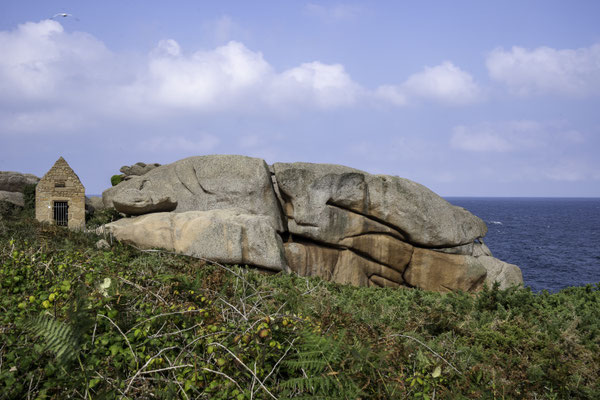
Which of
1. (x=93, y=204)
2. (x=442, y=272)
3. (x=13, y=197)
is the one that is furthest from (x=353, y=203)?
(x=13, y=197)

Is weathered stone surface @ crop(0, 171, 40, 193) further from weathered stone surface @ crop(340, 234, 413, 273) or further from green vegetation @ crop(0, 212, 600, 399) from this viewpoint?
green vegetation @ crop(0, 212, 600, 399)

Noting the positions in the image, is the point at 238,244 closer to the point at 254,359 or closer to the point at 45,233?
the point at 45,233

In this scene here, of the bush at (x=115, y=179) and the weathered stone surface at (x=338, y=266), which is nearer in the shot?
the weathered stone surface at (x=338, y=266)

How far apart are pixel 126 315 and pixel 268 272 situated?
9622 millimetres

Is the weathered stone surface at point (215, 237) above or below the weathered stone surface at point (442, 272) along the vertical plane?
above

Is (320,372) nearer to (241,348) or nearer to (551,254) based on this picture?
(241,348)

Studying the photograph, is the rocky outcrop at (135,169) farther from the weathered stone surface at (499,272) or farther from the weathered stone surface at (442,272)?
the weathered stone surface at (499,272)

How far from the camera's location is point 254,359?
4578 millimetres

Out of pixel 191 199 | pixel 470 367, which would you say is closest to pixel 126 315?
pixel 470 367

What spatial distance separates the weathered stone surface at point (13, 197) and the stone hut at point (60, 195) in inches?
121

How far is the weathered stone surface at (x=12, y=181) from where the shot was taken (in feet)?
90.3

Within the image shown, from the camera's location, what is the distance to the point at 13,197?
26.3 m

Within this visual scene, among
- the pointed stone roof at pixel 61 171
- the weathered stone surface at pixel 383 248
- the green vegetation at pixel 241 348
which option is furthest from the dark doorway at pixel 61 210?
the green vegetation at pixel 241 348

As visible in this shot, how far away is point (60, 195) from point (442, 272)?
69.2ft
